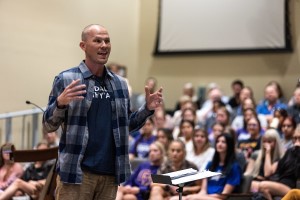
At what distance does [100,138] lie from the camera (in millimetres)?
2707

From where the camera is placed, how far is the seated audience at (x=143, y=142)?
6.74 meters

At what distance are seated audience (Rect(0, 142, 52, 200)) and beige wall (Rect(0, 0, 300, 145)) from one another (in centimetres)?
118

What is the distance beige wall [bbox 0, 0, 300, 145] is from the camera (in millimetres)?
6949

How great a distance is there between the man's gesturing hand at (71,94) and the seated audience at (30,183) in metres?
3.04

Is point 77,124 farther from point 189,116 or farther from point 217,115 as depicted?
point 189,116

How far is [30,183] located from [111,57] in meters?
4.16

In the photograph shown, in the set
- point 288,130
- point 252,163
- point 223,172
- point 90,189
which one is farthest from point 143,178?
point 90,189

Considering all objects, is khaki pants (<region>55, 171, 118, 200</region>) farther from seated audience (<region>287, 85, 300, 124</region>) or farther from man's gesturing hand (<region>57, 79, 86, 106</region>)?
seated audience (<region>287, 85, 300, 124</region>)

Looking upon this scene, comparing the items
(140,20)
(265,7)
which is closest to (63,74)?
(265,7)

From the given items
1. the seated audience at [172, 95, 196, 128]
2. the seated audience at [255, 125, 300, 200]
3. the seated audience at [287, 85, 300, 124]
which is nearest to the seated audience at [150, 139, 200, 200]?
the seated audience at [255, 125, 300, 200]

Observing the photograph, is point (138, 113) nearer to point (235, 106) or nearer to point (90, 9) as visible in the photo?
point (235, 106)

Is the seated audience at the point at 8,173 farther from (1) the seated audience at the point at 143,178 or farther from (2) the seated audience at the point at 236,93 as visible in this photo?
(2) the seated audience at the point at 236,93

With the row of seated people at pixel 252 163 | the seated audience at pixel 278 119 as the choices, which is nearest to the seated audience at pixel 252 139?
the row of seated people at pixel 252 163

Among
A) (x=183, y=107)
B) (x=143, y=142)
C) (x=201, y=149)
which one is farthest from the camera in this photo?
(x=183, y=107)
